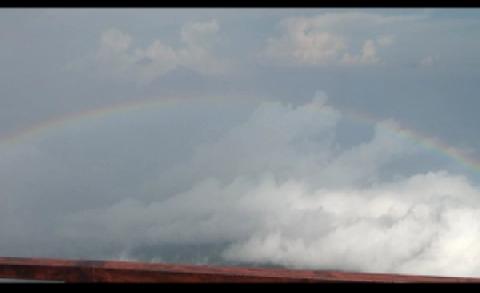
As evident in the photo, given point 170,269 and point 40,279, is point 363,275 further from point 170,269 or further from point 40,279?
point 40,279

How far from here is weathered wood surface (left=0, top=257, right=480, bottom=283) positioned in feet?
5.54

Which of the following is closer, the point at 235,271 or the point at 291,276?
the point at 291,276

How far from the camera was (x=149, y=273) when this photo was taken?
70.0 inches

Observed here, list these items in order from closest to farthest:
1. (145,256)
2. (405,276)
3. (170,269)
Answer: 1. (405,276)
2. (170,269)
3. (145,256)

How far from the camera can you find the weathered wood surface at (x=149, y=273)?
66.5 inches

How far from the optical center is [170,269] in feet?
5.87
